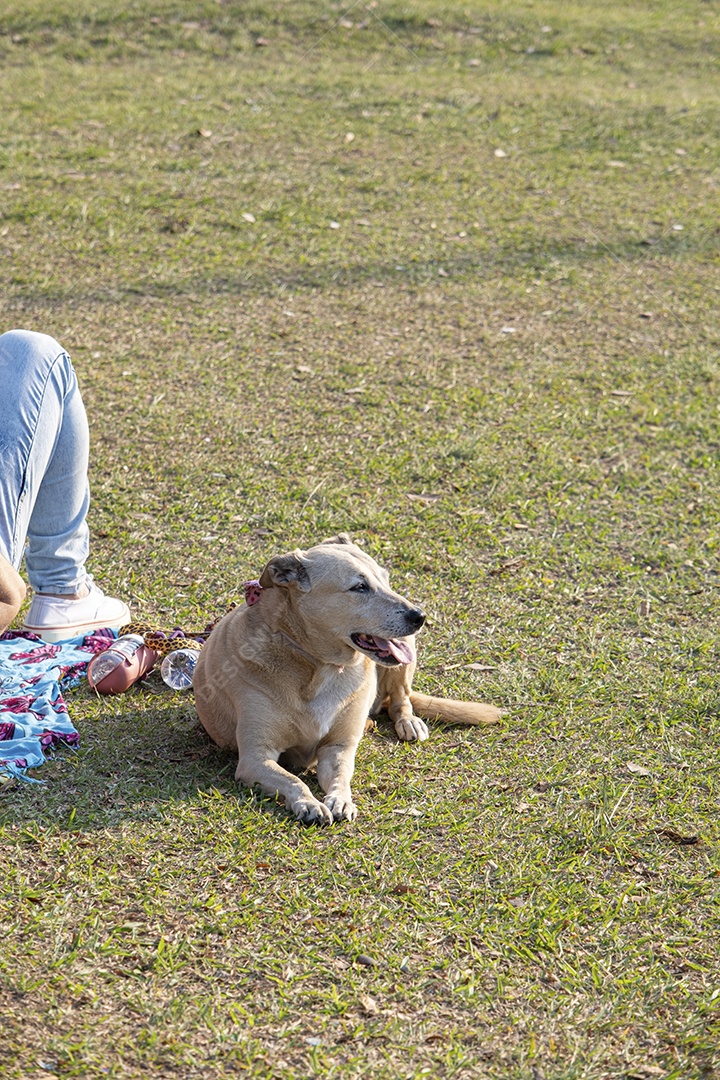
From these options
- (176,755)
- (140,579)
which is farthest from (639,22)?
(176,755)

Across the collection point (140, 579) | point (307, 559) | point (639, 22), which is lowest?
point (140, 579)

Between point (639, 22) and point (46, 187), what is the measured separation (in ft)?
29.1

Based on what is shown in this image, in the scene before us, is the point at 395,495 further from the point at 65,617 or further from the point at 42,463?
the point at 42,463

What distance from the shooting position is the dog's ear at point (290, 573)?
12.6ft

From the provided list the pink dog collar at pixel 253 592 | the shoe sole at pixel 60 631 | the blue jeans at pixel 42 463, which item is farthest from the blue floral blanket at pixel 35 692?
the pink dog collar at pixel 253 592

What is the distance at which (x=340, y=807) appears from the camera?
3674 mm

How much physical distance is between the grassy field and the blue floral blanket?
9cm

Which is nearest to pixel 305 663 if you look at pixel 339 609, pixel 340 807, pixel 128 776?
pixel 339 609

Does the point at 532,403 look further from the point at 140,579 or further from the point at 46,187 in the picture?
the point at 46,187

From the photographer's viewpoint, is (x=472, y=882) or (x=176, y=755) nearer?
(x=472, y=882)

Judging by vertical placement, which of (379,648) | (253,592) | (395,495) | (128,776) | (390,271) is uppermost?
(253,592)

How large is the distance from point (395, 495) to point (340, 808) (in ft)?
8.82

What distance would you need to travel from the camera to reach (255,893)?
3.33m

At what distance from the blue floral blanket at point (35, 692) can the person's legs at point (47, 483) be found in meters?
0.08
